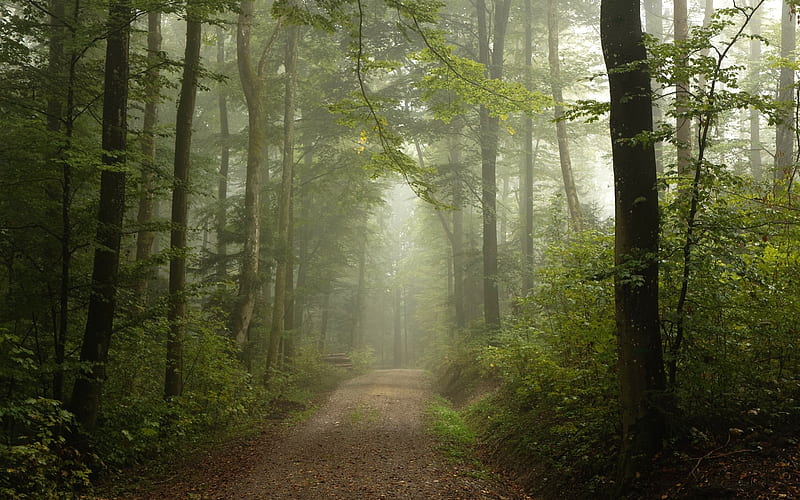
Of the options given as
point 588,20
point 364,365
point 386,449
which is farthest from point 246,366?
point 588,20

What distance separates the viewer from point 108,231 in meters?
7.26

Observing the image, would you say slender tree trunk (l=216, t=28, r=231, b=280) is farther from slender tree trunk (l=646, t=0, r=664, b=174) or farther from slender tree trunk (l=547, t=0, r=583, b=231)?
slender tree trunk (l=646, t=0, r=664, b=174)

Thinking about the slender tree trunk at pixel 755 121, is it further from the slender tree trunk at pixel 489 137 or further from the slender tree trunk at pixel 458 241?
the slender tree trunk at pixel 458 241

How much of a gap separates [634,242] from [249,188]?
11.5 metres

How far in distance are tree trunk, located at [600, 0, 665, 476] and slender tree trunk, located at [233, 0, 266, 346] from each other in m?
10.5

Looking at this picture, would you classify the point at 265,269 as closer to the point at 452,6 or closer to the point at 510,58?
the point at 452,6

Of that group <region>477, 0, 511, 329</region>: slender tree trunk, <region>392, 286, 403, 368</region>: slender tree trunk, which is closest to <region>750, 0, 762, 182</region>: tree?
<region>477, 0, 511, 329</region>: slender tree trunk

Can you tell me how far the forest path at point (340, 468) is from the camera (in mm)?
6734

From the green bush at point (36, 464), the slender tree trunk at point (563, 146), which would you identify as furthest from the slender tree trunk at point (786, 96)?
the green bush at point (36, 464)

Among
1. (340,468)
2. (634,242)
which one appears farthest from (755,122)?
(340,468)

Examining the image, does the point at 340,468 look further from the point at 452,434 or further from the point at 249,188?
the point at 249,188

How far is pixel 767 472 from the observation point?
4.45 m

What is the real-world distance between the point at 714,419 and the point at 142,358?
30.1 feet

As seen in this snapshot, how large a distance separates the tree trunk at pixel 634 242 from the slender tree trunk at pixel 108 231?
6.51 metres
